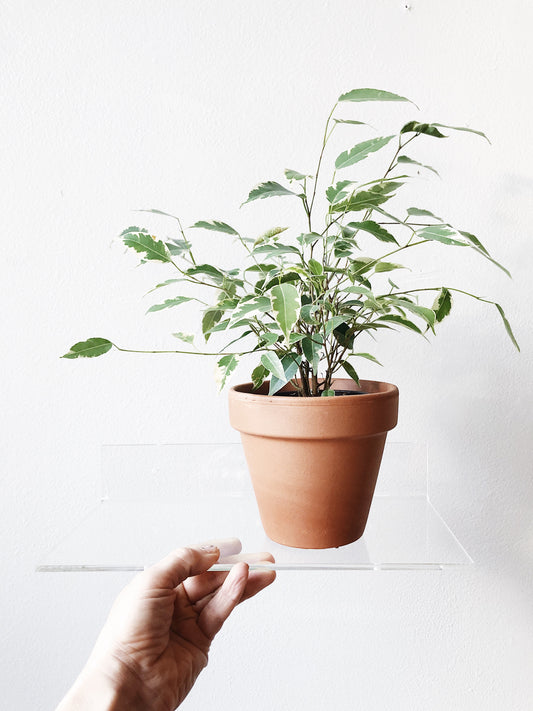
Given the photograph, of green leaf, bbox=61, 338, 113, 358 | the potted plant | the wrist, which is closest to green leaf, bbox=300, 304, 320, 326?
the potted plant

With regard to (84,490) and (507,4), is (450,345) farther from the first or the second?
(84,490)

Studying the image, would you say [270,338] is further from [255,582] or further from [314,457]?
[255,582]

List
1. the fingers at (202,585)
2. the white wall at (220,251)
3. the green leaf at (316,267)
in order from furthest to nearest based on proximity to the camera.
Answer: the white wall at (220,251), the fingers at (202,585), the green leaf at (316,267)

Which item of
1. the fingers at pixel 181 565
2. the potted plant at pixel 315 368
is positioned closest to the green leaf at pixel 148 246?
the potted plant at pixel 315 368

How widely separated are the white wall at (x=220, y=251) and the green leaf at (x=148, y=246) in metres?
0.30

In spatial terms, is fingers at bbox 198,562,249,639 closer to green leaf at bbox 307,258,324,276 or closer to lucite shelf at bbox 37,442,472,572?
lucite shelf at bbox 37,442,472,572

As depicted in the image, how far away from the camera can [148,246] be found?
0.68 metres

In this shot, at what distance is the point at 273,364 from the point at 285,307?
74 mm

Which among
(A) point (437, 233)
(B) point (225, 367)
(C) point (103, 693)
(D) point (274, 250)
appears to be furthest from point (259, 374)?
(C) point (103, 693)

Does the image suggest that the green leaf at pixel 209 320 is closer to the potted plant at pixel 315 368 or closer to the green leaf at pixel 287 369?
the potted plant at pixel 315 368

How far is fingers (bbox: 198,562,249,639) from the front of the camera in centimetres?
68

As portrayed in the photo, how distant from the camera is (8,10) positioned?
97 cm

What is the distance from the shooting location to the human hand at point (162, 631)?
26.8 inches

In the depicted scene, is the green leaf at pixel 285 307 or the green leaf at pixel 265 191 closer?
the green leaf at pixel 285 307
